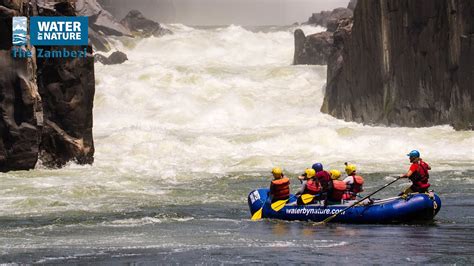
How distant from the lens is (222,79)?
83.0m

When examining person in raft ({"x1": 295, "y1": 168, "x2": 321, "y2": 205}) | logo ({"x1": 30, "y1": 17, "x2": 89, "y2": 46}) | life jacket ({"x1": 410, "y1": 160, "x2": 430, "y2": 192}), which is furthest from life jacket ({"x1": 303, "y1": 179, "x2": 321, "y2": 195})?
logo ({"x1": 30, "y1": 17, "x2": 89, "y2": 46})

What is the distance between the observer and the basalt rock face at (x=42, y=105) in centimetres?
3556

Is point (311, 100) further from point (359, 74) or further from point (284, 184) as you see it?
point (284, 184)

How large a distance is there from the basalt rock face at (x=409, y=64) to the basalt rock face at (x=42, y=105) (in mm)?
19651

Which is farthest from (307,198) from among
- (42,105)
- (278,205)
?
(42,105)

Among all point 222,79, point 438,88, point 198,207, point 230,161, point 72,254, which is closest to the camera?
point 72,254

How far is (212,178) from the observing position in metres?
38.2

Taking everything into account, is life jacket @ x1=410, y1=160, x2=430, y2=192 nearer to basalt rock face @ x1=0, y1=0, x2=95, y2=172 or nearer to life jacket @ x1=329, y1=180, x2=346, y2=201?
life jacket @ x1=329, y1=180, x2=346, y2=201

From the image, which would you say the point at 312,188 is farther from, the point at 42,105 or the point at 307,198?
the point at 42,105

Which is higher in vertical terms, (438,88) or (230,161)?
(438,88)

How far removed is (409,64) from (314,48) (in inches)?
1462

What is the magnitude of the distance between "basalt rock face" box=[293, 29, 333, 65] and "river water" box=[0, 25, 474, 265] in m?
4.07

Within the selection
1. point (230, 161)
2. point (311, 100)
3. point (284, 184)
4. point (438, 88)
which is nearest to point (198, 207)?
point (284, 184)

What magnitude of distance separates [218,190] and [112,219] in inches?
336
